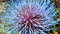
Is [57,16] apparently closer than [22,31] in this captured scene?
No

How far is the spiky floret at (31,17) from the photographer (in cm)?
72

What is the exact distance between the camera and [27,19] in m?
0.74

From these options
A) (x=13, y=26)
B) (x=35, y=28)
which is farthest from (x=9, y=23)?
(x=35, y=28)

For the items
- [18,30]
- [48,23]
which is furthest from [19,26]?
[48,23]

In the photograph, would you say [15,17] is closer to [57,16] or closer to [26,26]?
[26,26]

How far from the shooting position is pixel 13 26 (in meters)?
0.73

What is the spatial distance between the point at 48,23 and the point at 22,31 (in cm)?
13

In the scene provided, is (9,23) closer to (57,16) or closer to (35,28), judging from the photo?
(35,28)

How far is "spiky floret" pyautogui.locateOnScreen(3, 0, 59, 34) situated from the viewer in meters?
0.72

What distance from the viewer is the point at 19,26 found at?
72cm

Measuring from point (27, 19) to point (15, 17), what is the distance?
59 millimetres

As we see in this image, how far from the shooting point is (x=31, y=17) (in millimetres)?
739

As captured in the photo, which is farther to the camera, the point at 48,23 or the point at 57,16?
the point at 57,16

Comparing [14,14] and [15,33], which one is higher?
[14,14]
